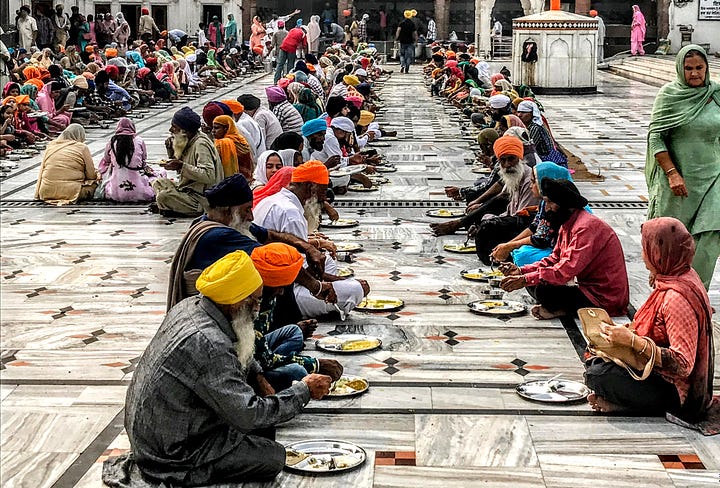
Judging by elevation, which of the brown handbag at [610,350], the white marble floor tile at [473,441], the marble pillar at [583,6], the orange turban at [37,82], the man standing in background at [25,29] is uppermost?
the marble pillar at [583,6]

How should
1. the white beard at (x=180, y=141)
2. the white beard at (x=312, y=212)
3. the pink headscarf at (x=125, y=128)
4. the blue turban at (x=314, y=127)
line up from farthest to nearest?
the pink headscarf at (x=125, y=128) → the blue turban at (x=314, y=127) → the white beard at (x=180, y=141) → the white beard at (x=312, y=212)

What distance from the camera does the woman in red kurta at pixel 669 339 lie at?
3.78 meters

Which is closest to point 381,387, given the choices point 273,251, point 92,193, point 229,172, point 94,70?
point 273,251

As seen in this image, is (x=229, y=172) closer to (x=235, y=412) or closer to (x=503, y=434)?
(x=503, y=434)

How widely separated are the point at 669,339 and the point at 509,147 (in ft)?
9.20

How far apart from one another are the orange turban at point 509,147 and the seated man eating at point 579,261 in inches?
47.7

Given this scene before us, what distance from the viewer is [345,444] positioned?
12.5 ft

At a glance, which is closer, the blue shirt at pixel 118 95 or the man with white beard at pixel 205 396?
the man with white beard at pixel 205 396

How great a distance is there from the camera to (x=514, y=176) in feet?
21.4

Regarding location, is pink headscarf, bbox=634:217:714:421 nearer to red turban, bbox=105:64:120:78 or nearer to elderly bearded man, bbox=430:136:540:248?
elderly bearded man, bbox=430:136:540:248

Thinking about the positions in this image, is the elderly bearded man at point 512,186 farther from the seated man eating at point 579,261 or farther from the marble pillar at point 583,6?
the marble pillar at point 583,6

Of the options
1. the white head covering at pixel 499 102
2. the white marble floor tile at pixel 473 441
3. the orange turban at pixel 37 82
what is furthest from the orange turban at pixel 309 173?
the orange turban at pixel 37 82

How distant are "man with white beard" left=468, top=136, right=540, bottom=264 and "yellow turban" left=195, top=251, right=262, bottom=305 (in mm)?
3549

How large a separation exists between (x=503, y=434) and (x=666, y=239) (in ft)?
3.08
